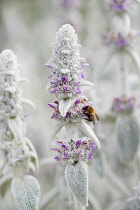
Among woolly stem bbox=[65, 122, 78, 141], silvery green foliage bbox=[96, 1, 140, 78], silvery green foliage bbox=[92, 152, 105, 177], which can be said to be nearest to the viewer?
woolly stem bbox=[65, 122, 78, 141]

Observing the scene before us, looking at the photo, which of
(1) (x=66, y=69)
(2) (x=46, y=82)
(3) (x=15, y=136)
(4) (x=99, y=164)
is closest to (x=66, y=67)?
(1) (x=66, y=69)

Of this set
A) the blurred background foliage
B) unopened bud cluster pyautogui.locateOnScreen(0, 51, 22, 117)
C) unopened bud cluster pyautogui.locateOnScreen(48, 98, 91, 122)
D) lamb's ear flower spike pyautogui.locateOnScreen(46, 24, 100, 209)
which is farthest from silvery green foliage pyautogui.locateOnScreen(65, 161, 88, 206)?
the blurred background foliage

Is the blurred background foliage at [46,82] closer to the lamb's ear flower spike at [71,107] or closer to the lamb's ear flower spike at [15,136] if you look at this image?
the lamb's ear flower spike at [15,136]

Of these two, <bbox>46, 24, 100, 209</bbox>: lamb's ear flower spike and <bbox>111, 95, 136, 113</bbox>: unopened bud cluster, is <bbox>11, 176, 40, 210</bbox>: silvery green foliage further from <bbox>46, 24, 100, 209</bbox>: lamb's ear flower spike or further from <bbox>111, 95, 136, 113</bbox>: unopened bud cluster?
<bbox>111, 95, 136, 113</bbox>: unopened bud cluster

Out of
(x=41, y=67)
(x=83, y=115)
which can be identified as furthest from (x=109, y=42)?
(x=41, y=67)

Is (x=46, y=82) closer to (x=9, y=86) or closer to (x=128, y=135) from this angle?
(x=128, y=135)

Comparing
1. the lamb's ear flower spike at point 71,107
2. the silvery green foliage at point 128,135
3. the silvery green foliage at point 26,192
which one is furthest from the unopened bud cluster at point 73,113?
the silvery green foliage at point 128,135
